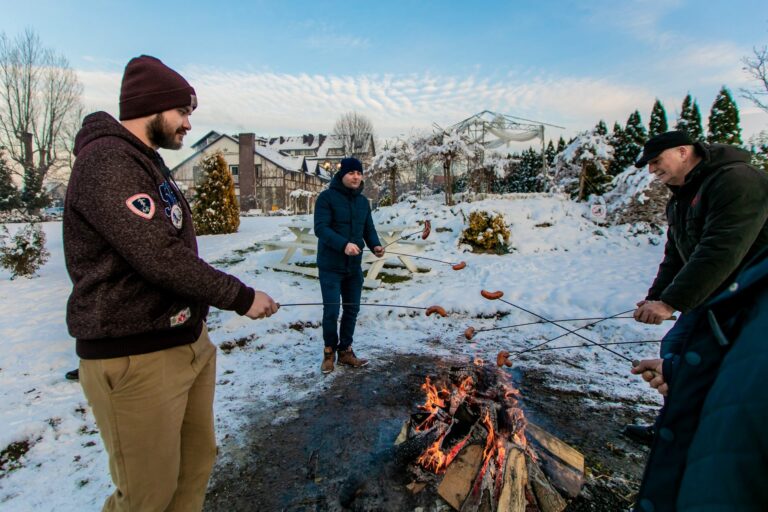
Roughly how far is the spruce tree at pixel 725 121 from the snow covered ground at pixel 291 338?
17.3m

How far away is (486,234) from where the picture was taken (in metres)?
11.7

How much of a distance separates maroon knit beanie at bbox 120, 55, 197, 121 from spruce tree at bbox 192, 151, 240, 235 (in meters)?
16.0

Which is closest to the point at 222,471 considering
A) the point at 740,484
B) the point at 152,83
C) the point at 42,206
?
the point at 152,83

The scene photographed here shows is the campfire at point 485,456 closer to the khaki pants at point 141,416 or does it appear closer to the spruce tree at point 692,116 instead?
the khaki pants at point 141,416

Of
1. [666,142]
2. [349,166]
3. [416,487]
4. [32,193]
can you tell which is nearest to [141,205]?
[416,487]

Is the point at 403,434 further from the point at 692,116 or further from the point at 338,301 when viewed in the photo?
the point at 692,116

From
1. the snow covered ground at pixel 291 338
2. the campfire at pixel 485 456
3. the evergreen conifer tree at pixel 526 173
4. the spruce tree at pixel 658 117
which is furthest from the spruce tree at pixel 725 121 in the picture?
the campfire at pixel 485 456

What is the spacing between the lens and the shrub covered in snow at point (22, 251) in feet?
26.6

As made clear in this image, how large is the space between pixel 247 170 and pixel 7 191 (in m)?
22.3

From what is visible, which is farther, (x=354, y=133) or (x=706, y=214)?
(x=354, y=133)

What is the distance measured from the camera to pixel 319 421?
3.29m

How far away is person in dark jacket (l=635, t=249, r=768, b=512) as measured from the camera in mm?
707

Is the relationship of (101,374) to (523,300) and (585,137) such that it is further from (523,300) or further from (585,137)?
(585,137)

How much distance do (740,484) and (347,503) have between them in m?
2.13
